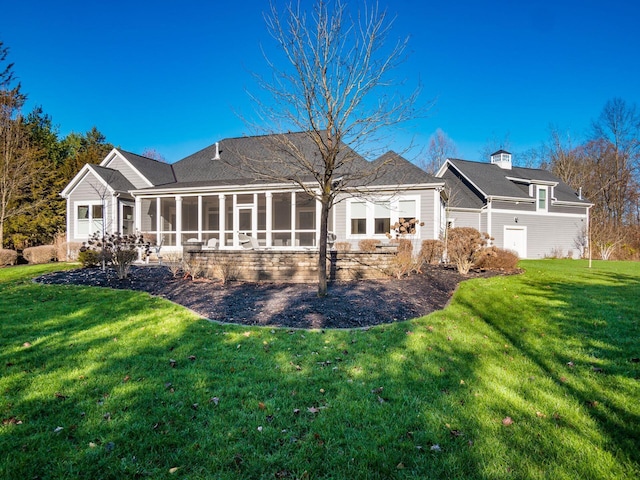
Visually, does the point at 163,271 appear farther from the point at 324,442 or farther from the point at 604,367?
the point at 604,367

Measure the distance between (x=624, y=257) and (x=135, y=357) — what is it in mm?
28294

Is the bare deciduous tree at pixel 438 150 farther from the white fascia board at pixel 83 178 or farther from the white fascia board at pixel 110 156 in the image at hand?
the white fascia board at pixel 83 178

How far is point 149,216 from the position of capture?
19.1m

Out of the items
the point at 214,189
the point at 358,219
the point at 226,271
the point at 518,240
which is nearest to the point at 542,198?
the point at 518,240

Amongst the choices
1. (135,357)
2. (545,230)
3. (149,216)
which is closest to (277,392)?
(135,357)

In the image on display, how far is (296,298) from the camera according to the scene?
7.24 meters

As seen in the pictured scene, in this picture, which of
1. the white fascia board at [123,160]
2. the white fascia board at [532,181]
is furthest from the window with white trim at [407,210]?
the white fascia board at [123,160]

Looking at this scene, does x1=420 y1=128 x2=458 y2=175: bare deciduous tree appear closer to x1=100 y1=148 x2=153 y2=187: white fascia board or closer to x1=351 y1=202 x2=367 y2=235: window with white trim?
x1=351 y1=202 x2=367 y2=235: window with white trim

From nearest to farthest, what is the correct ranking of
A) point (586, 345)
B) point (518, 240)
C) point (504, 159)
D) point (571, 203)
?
point (586, 345), point (518, 240), point (571, 203), point (504, 159)

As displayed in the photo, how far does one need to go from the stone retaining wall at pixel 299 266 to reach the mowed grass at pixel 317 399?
12.0 ft

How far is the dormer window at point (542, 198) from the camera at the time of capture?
22891 millimetres

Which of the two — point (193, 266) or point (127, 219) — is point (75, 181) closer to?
point (127, 219)

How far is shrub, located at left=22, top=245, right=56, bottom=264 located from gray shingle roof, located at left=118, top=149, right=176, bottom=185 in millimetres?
5443

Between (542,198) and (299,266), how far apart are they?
Result: 20.3m
